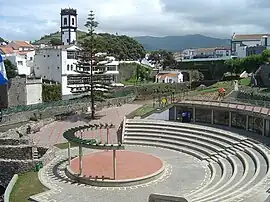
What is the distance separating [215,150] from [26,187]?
1047 cm

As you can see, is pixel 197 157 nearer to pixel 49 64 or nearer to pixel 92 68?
pixel 92 68

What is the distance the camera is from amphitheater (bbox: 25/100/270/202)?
15.0 meters

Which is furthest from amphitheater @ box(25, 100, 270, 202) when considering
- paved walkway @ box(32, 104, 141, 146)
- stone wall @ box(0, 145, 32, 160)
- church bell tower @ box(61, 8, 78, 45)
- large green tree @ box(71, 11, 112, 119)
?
church bell tower @ box(61, 8, 78, 45)

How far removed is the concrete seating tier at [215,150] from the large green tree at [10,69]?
29563 mm

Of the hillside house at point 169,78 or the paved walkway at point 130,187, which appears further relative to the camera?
the hillside house at point 169,78

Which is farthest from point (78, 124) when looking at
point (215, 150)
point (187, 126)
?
point (215, 150)

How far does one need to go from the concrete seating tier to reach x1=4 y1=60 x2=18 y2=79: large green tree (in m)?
29.6

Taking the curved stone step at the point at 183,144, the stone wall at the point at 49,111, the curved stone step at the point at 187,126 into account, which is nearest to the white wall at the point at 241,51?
the stone wall at the point at 49,111

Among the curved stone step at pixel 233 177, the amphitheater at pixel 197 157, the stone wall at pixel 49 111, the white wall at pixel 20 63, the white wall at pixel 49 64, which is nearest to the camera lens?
the curved stone step at pixel 233 177

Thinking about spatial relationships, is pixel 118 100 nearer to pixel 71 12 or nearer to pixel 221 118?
pixel 221 118

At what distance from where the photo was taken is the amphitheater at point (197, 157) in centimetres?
1498

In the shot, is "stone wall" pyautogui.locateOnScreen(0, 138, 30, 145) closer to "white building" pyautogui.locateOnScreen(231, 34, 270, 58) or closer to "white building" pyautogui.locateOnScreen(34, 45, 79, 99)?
"white building" pyautogui.locateOnScreen(34, 45, 79, 99)

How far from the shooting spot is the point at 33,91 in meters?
42.3

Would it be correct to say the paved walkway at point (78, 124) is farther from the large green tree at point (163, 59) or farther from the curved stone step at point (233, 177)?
the large green tree at point (163, 59)
